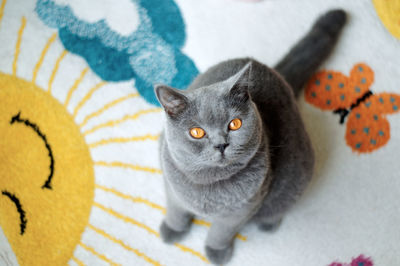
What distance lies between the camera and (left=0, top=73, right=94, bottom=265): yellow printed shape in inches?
43.1

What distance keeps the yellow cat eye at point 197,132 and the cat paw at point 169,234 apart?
1.65 ft

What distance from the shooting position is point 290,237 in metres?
1.12

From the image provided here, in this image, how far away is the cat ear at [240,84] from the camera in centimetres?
68

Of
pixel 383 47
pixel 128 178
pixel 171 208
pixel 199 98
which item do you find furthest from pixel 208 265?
pixel 383 47

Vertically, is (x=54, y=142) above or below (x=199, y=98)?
below

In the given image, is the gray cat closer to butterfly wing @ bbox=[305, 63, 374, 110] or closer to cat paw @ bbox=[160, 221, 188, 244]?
cat paw @ bbox=[160, 221, 188, 244]

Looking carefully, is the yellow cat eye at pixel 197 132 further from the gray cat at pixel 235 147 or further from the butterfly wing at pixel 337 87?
the butterfly wing at pixel 337 87

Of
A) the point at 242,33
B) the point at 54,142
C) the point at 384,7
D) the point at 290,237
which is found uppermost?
the point at 384,7

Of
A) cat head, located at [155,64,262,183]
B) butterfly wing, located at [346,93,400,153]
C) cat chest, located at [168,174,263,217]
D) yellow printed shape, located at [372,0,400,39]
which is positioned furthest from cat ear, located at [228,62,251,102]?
yellow printed shape, located at [372,0,400,39]

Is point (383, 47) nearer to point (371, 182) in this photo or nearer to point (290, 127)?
point (371, 182)

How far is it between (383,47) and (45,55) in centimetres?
139

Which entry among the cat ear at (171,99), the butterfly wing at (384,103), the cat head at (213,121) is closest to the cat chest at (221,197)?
the cat head at (213,121)

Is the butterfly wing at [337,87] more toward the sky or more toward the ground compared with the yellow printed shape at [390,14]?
more toward the ground

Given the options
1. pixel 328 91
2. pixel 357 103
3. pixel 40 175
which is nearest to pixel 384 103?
pixel 357 103
